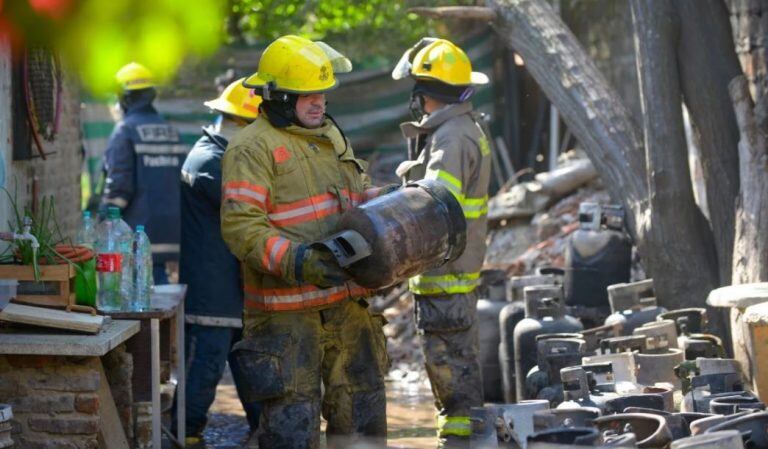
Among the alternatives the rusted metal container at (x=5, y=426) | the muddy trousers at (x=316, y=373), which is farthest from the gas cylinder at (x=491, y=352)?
the rusted metal container at (x=5, y=426)

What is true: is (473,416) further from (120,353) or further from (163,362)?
(163,362)

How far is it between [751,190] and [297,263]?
11.9ft

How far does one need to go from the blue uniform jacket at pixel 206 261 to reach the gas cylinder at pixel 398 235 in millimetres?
2265

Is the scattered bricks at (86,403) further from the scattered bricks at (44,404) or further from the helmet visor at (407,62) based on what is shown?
the helmet visor at (407,62)

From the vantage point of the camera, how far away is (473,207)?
7.02 meters

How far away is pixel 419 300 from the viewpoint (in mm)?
7004

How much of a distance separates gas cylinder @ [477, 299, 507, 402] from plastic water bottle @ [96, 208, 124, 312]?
2.86m

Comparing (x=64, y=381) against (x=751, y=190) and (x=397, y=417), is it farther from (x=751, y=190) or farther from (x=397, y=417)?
(x=751, y=190)

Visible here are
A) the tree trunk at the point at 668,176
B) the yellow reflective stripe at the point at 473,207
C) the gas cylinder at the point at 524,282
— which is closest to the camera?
the yellow reflective stripe at the point at 473,207

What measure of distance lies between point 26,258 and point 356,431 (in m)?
1.58

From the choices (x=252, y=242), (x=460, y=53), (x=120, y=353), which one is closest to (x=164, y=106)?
(x=460, y=53)

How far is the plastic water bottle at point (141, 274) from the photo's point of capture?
20.7 feet

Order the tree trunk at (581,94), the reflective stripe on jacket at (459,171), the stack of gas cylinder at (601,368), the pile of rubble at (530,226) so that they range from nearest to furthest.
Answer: the stack of gas cylinder at (601,368)
the reflective stripe on jacket at (459,171)
the tree trunk at (581,94)
the pile of rubble at (530,226)

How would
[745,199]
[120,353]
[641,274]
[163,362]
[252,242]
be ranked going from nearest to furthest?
[252,242]
[120,353]
[163,362]
[745,199]
[641,274]
